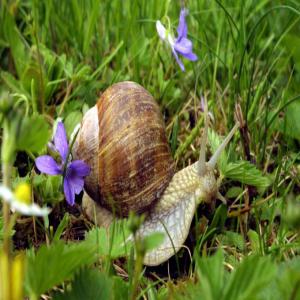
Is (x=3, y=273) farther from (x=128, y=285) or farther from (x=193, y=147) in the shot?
(x=193, y=147)

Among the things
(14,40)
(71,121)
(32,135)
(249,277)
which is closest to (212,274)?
(249,277)

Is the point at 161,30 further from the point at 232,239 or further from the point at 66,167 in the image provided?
the point at 232,239

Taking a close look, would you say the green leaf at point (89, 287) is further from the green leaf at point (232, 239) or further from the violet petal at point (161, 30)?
the violet petal at point (161, 30)

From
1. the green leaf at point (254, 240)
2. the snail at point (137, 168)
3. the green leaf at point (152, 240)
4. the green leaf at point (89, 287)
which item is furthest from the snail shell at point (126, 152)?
the green leaf at point (152, 240)

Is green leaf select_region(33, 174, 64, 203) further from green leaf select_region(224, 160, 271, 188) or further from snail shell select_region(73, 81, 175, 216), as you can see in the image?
green leaf select_region(224, 160, 271, 188)

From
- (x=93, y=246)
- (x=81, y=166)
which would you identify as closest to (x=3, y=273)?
(x=93, y=246)
